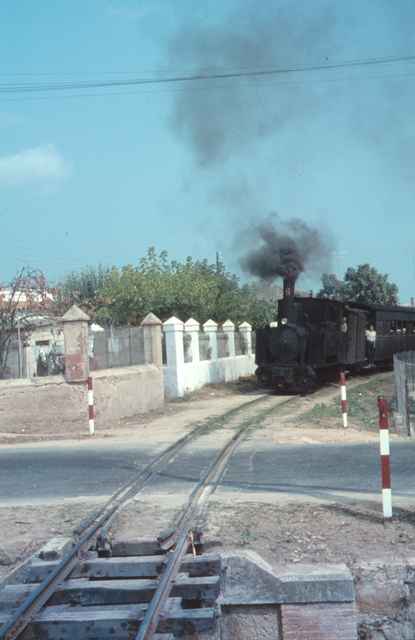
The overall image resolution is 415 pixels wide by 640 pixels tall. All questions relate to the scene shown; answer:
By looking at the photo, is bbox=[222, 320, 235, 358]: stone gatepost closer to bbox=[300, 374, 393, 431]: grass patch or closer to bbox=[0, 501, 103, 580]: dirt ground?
bbox=[300, 374, 393, 431]: grass patch

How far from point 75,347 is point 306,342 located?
893 centimetres

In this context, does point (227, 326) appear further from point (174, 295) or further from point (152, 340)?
point (152, 340)

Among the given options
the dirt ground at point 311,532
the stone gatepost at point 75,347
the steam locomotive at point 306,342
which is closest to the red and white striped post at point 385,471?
the dirt ground at point 311,532

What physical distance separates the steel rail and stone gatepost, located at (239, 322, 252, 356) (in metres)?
21.3

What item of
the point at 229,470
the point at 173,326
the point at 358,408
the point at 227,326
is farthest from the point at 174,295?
the point at 229,470

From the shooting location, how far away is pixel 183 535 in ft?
24.5

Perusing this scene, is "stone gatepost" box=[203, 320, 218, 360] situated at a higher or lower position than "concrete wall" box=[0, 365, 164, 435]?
higher

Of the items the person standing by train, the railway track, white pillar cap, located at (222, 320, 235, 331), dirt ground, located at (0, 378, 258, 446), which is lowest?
the railway track

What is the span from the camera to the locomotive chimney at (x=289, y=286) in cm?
2632

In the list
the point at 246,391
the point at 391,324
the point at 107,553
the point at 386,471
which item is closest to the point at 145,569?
the point at 107,553

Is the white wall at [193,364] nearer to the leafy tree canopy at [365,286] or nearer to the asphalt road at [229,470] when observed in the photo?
the asphalt road at [229,470]

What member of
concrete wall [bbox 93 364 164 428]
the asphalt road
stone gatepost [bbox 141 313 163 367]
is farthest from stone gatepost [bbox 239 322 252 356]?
the asphalt road

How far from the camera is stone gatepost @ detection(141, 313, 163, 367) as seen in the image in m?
22.1

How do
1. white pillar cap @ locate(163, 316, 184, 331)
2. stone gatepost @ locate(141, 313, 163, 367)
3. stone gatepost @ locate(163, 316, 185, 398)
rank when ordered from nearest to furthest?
stone gatepost @ locate(141, 313, 163, 367)
stone gatepost @ locate(163, 316, 185, 398)
white pillar cap @ locate(163, 316, 184, 331)
